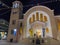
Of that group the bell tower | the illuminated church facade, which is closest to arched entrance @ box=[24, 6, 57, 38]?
the illuminated church facade

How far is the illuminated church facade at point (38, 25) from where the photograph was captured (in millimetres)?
19641

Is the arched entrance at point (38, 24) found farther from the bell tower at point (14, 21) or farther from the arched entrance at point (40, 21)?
the bell tower at point (14, 21)

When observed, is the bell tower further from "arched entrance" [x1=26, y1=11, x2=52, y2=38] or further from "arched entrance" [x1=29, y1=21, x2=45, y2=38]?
"arched entrance" [x1=29, y1=21, x2=45, y2=38]

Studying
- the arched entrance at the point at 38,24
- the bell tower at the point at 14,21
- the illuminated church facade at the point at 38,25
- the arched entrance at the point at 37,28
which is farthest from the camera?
the bell tower at the point at 14,21

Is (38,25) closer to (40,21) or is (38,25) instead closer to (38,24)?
(38,24)

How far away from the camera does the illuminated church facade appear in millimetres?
19641

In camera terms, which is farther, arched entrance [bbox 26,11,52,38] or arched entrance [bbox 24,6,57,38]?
arched entrance [bbox 26,11,52,38]

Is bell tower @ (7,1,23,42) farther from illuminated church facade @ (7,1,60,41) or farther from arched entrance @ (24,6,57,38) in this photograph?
arched entrance @ (24,6,57,38)

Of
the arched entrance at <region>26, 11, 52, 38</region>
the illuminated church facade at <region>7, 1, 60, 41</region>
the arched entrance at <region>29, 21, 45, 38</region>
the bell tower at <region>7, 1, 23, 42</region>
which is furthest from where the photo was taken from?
the bell tower at <region>7, 1, 23, 42</region>

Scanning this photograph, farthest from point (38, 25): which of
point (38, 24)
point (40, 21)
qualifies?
point (40, 21)

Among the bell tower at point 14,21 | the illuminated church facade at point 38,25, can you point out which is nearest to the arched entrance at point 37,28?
the illuminated church facade at point 38,25

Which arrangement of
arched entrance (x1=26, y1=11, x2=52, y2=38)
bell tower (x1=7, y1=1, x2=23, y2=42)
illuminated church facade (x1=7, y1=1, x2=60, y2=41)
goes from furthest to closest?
bell tower (x1=7, y1=1, x2=23, y2=42)
arched entrance (x1=26, y1=11, x2=52, y2=38)
illuminated church facade (x1=7, y1=1, x2=60, y2=41)

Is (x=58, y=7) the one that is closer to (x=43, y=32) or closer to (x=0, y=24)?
(x=43, y=32)

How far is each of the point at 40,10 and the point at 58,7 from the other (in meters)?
6.40
